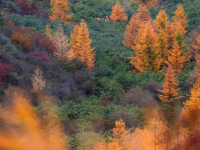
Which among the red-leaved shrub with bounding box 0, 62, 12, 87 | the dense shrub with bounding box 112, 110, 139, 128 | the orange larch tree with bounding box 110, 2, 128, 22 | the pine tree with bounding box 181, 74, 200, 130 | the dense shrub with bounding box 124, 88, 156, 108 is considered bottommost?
the orange larch tree with bounding box 110, 2, 128, 22

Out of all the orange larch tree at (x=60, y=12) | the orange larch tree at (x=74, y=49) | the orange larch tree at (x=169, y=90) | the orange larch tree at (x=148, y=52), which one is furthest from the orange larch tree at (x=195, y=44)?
the orange larch tree at (x=60, y=12)

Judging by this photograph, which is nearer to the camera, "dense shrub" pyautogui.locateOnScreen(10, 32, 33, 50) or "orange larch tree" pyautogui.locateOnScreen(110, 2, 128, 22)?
"dense shrub" pyautogui.locateOnScreen(10, 32, 33, 50)

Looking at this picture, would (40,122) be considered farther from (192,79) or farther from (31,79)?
(192,79)

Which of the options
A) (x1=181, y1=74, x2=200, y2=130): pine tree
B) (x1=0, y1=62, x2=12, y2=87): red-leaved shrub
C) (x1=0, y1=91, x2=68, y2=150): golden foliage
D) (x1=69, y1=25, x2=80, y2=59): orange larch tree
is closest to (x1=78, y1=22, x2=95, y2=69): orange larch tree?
(x1=69, y1=25, x2=80, y2=59): orange larch tree

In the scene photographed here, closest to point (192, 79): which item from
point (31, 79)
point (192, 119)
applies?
point (192, 119)

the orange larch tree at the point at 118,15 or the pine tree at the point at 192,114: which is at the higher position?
the pine tree at the point at 192,114

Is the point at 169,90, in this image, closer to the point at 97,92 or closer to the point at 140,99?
the point at 140,99

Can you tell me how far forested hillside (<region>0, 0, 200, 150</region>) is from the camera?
1470 cm

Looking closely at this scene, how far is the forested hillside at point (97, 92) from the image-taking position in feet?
48.2

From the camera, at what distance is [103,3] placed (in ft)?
224

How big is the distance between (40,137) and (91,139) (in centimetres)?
261

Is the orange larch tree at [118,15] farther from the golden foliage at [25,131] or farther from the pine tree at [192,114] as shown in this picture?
the golden foliage at [25,131]

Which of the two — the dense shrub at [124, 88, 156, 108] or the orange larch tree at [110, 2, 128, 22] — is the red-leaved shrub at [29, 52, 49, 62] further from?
the orange larch tree at [110, 2, 128, 22]

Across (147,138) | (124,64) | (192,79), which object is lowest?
(124,64)
